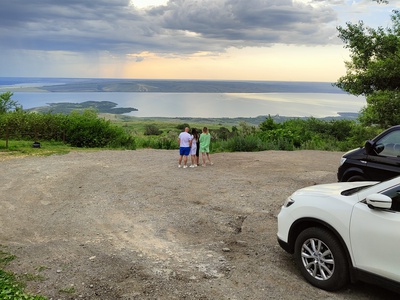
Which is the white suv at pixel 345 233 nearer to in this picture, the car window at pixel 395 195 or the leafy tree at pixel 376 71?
the car window at pixel 395 195

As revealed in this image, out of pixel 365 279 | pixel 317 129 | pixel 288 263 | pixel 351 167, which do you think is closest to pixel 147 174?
pixel 351 167

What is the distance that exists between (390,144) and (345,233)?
12.6 feet

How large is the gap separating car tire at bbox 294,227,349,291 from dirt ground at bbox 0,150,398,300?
157 millimetres

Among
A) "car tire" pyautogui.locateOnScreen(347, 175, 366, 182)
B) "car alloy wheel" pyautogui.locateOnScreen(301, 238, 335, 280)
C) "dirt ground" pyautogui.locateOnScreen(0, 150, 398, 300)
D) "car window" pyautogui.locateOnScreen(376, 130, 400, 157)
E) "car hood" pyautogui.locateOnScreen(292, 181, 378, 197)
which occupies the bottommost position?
"dirt ground" pyautogui.locateOnScreen(0, 150, 398, 300)

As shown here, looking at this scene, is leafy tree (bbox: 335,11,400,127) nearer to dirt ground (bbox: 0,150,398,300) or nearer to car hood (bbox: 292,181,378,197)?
dirt ground (bbox: 0,150,398,300)

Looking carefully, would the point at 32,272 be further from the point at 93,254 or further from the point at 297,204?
the point at 297,204

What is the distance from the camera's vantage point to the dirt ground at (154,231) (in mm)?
4629

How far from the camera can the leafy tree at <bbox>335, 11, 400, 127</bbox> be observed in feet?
45.7

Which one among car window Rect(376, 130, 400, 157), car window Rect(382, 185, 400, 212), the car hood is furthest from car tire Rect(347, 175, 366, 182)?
car window Rect(382, 185, 400, 212)

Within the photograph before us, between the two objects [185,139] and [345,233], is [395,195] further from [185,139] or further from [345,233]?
[185,139]

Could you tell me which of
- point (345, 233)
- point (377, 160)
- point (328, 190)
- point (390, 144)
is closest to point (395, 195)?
point (345, 233)

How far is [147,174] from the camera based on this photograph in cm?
1256

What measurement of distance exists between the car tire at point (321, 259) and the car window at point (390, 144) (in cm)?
352

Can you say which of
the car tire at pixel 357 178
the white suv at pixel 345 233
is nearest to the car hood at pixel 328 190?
the white suv at pixel 345 233
